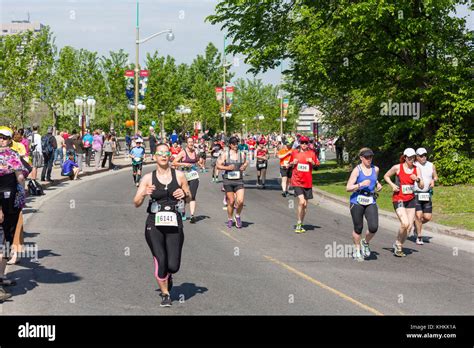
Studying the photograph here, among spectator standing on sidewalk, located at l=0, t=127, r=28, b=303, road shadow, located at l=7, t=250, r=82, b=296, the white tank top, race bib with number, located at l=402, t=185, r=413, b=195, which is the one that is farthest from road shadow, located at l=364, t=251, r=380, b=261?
spectator standing on sidewalk, located at l=0, t=127, r=28, b=303

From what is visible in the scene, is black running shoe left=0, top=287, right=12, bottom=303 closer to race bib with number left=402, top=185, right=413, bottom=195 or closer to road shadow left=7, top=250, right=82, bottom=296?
road shadow left=7, top=250, right=82, bottom=296

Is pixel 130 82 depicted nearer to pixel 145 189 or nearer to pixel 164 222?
pixel 145 189

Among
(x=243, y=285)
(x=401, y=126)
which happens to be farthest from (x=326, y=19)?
(x=243, y=285)

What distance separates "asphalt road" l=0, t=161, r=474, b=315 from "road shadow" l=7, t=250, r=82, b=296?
1 cm

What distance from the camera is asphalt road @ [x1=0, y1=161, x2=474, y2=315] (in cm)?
820

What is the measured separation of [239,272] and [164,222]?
260 centimetres

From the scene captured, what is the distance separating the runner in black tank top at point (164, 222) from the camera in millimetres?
8070

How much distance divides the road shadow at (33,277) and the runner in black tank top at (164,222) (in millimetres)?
2013

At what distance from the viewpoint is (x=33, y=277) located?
981 centimetres

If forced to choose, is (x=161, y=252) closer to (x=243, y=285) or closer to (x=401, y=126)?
(x=243, y=285)

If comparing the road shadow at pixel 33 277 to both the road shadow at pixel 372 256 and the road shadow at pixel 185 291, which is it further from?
the road shadow at pixel 372 256

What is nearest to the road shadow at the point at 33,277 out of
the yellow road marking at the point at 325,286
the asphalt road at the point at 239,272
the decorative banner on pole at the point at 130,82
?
the asphalt road at the point at 239,272

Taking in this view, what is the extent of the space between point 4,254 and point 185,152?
845 centimetres
